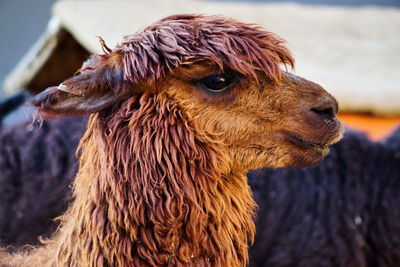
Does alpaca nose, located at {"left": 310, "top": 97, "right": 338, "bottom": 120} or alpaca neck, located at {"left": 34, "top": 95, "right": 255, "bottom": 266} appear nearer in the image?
alpaca neck, located at {"left": 34, "top": 95, "right": 255, "bottom": 266}

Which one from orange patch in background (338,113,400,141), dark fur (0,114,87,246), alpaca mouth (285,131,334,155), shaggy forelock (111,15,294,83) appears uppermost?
shaggy forelock (111,15,294,83)

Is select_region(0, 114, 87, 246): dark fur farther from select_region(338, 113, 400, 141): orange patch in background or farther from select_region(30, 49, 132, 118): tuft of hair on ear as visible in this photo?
select_region(338, 113, 400, 141): orange patch in background

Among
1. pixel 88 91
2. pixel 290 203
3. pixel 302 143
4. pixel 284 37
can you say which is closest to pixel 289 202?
pixel 290 203

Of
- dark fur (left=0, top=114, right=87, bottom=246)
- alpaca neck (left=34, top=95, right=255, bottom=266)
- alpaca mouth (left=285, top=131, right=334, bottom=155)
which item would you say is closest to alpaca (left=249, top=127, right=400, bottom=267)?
dark fur (left=0, top=114, right=87, bottom=246)

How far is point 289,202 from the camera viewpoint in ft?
11.2

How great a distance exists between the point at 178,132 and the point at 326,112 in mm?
598

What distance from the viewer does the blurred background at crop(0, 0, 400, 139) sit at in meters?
5.02

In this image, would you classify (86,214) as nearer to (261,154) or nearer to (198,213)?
(198,213)

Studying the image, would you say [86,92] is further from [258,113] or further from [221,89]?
[258,113]

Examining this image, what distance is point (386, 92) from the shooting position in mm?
5816

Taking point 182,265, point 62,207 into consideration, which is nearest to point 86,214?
point 182,265

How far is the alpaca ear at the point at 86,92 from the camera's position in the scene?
172 cm

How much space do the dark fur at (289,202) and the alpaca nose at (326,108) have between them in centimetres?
143

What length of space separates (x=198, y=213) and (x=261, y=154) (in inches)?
13.4
